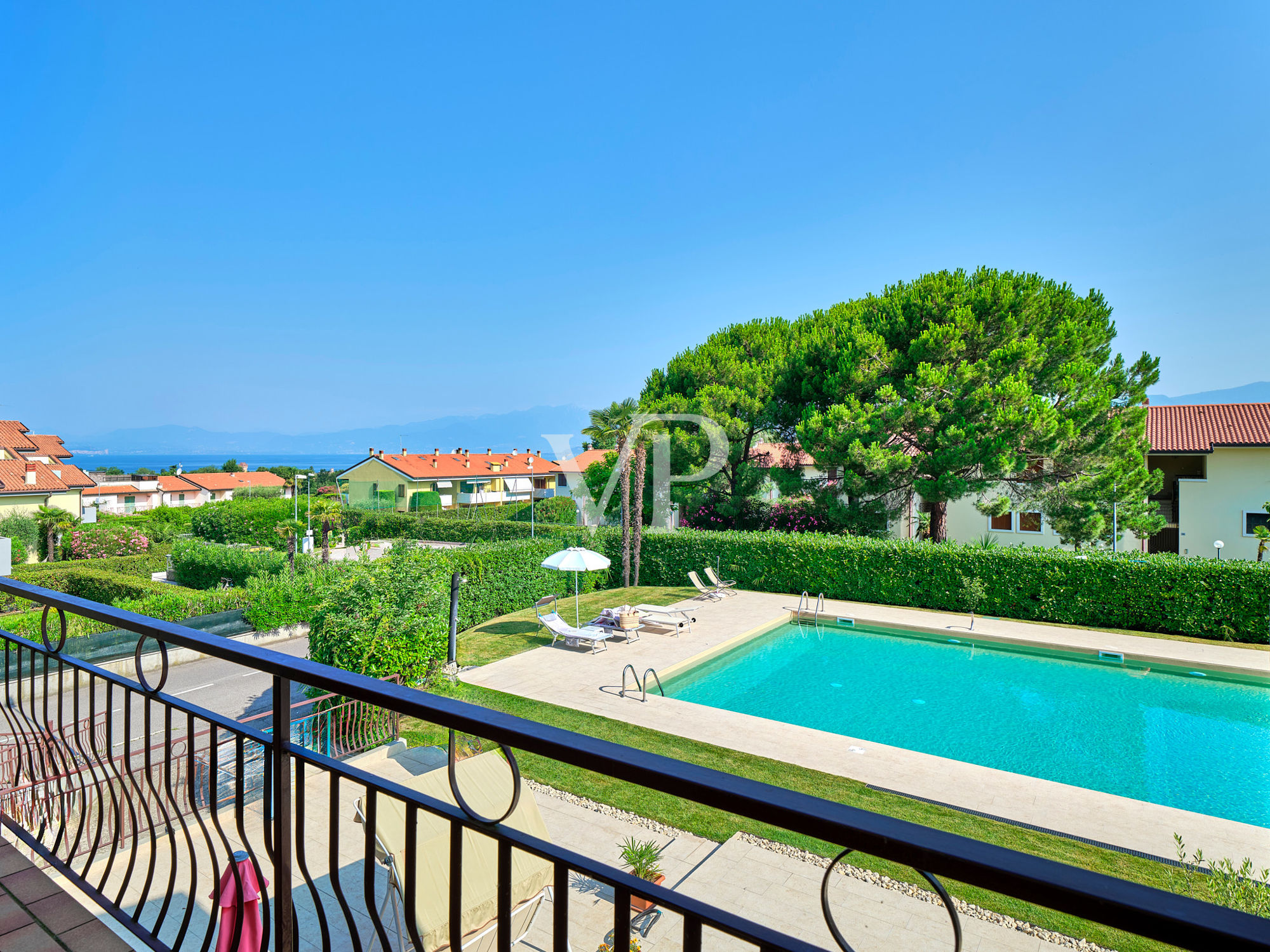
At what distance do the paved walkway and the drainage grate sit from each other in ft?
0.23

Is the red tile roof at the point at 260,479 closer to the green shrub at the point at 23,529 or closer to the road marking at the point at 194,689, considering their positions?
the green shrub at the point at 23,529

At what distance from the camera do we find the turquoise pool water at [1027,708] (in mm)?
8766

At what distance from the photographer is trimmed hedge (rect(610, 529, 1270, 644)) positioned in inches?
556

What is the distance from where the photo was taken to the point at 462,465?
172ft

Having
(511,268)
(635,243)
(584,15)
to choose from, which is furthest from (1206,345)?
(511,268)

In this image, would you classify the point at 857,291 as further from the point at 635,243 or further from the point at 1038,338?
the point at 635,243

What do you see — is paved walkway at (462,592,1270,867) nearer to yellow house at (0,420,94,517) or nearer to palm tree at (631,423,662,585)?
palm tree at (631,423,662,585)

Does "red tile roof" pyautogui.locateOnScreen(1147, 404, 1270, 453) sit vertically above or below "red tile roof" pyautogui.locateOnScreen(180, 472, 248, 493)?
above

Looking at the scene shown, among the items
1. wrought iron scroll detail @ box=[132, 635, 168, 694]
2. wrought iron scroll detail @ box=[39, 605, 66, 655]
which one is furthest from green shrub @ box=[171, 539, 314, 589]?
wrought iron scroll detail @ box=[132, 635, 168, 694]

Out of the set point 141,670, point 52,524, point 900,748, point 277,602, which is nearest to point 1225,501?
point 900,748

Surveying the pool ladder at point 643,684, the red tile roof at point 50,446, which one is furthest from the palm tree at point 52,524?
the pool ladder at point 643,684

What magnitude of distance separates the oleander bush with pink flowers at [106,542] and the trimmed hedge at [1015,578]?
24469 mm

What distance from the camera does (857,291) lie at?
26844mm

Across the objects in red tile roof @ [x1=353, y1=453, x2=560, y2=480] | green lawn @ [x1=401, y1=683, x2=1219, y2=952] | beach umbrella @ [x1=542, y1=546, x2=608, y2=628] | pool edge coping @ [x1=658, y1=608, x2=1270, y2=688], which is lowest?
pool edge coping @ [x1=658, y1=608, x2=1270, y2=688]
